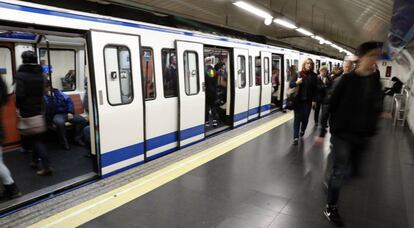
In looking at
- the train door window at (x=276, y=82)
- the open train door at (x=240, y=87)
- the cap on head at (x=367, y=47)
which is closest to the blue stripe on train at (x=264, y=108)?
the open train door at (x=240, y=87)

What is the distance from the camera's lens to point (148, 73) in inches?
182

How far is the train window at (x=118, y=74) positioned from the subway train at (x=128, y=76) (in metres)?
0.01

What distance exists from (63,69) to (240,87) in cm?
426

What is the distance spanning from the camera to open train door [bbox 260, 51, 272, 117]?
8648mm

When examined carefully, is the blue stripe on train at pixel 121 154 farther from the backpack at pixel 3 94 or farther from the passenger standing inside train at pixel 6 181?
the backpack at pixel 3 94

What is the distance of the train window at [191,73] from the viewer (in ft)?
17.6

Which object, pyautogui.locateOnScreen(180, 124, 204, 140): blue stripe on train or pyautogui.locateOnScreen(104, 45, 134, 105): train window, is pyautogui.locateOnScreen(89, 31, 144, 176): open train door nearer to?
pyautogui.locateOnScreen(104, 45, 134, 105): train window

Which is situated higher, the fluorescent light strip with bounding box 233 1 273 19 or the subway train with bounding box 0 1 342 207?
the fluorescent light strip with bounding box 233 1 273 19

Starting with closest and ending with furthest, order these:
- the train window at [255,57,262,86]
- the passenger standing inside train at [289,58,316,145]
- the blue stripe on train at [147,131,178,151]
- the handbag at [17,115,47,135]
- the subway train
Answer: the subway train
the handbag at [17,115,47,135]
the blue stripe on train at [147,131,178,151]
the passenger standing inside train at [289,58,316,145]
the train window at [255,57,262,86]

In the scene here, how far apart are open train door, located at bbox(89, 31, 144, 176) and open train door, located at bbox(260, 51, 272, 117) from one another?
16.6 feet

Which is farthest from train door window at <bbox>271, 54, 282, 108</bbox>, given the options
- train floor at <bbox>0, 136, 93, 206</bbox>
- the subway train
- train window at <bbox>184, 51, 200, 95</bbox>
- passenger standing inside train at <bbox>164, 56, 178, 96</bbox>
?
train floor at <bbox>0, 136, 93, 206</bbox>

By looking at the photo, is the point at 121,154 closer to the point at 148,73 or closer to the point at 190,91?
the point at 148,73

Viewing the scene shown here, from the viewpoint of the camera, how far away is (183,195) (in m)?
3.55

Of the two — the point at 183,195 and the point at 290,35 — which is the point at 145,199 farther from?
the point at 290,35
